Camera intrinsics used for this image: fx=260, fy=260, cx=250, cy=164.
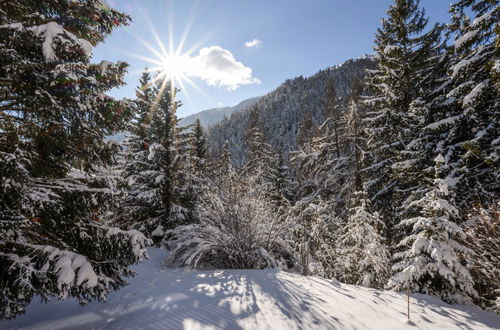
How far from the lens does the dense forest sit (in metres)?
3.24

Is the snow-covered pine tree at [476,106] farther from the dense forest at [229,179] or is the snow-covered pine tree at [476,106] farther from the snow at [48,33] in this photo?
the snow at [48,33]

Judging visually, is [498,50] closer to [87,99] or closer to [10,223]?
[87,99]

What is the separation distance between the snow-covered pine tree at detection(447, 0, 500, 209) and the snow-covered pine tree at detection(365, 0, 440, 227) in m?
2.17

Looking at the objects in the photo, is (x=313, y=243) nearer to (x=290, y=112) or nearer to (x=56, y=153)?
(x=56, y=153)

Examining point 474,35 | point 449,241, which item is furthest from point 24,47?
point 474,35

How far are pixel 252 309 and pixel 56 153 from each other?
12.8 feet

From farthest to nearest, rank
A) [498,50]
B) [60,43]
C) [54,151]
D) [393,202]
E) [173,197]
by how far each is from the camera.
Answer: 1. [173,197]
2. [393,202]
3. [498,50]
4. [54,151]
5. [60,43]

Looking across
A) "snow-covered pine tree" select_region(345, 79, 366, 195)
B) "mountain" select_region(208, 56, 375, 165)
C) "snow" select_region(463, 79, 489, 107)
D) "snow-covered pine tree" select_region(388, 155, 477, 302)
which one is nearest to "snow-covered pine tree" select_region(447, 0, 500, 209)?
"snow" select_region(463, 79, 489, 107)

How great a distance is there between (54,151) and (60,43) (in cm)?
182

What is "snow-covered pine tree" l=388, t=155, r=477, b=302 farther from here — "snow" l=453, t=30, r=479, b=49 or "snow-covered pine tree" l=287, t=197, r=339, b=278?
"snow" l=453, t=30, r=479, b=49

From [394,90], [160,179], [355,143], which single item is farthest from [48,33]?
[355,143]

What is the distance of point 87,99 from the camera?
12.2 feet

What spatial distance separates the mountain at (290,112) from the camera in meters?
80.1

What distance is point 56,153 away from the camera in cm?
426
